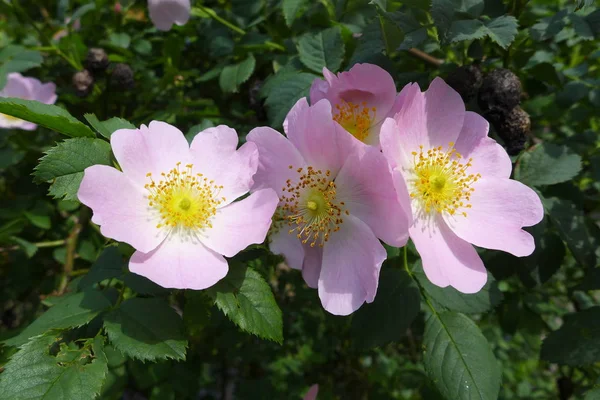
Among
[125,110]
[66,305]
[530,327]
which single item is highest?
[66,305]

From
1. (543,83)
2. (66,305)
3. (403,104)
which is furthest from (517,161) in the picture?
(66,305)

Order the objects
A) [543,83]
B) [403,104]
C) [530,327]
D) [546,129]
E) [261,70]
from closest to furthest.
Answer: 1. [403,104]
2. [543,83]
3. [261,70]
4. [530,327]
5. [546,129]

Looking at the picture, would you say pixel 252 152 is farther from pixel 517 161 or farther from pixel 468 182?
pixel 517 161

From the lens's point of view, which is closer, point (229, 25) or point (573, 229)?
point (573, 229)

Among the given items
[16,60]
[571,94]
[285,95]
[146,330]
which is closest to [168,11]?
[16,60]

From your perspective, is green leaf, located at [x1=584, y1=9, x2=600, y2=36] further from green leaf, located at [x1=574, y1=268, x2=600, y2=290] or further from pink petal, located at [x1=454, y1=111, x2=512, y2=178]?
green leaf, located at [x1=574, y1=268, x2=600, y2=290]

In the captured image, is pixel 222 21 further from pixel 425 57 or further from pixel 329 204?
pixel 329 204
